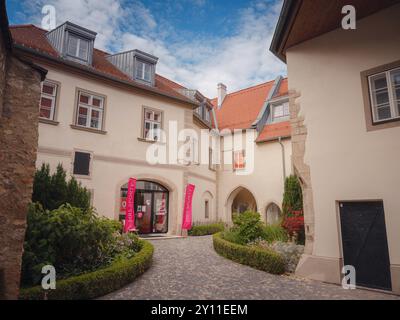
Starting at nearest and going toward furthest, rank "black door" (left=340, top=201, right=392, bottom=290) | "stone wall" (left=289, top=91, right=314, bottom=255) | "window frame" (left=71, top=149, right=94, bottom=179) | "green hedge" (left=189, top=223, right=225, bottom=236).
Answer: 1. "black door" (left=340, top=201, right=392, bottom=290)
2. "stone wall" (left=289, top=91, right=314, bottom=255)
3. "window frame" (left=71, top=149, right=94, bottom=179)
4. "green hedge" (left=189, top=223, right=225, bottom=236)

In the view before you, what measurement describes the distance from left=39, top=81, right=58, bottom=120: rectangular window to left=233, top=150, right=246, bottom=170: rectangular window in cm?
1106

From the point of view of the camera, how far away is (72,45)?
12062 mm

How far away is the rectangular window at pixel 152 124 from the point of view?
13359 millimetres

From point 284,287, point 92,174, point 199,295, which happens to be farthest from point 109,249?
point 92,174

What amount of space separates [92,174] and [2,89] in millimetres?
7408

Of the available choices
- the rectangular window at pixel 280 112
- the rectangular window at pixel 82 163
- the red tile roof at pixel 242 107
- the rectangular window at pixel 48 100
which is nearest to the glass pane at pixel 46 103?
the rectangular window at pixel 48 100

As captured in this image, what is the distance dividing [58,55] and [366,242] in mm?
12544

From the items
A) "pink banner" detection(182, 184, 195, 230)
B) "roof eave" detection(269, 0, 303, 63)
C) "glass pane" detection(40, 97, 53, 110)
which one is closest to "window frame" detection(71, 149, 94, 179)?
"glass pane" detection(40, 97, 53, 110)

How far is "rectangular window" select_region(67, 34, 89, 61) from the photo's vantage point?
1199cm

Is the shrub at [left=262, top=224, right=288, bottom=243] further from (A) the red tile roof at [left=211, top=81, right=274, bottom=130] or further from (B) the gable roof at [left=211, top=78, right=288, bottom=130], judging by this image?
(A) the red tile roof at [left=211, top=81, right=274, bottom=130]

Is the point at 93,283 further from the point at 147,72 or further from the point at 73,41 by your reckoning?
the point at 147,72

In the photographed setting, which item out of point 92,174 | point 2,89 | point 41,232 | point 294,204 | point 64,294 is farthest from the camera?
point 294,204

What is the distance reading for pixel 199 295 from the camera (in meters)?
5.29

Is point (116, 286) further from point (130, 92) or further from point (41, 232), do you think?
point (130, 92)
